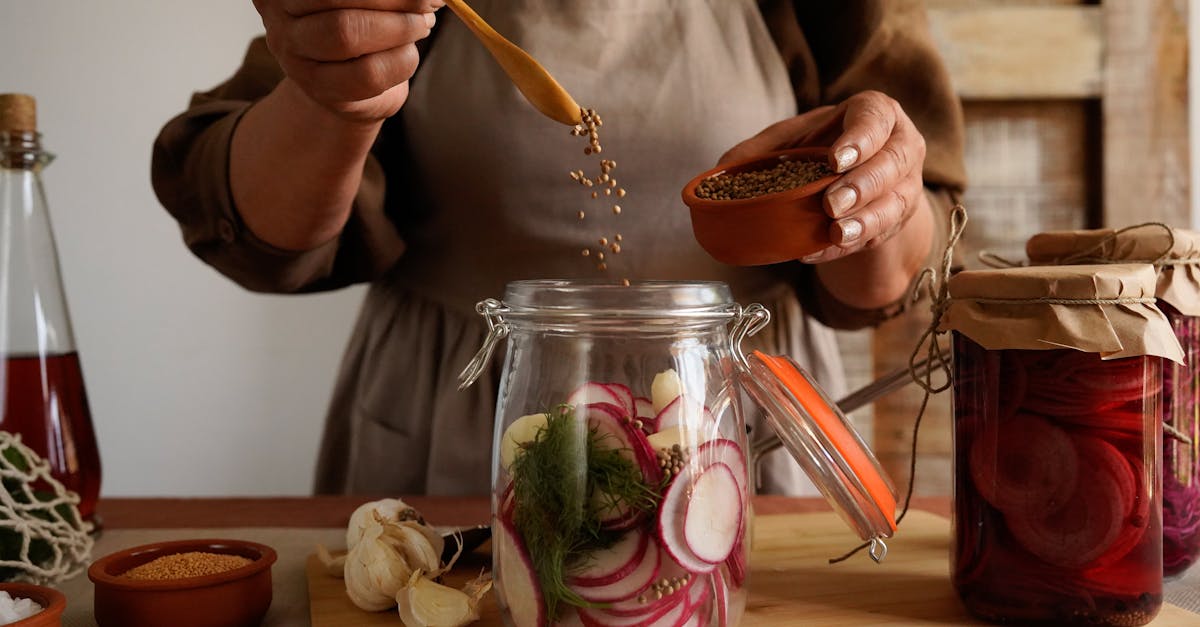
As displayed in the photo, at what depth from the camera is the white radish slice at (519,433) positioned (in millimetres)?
505

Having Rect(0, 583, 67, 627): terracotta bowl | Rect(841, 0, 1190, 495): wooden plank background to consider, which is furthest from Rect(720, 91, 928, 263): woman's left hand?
Rect(841, 0, 1190, 495): wooden plank background

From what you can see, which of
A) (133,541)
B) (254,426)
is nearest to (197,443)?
(254,426)

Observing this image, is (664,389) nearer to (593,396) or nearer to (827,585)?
(593,396)

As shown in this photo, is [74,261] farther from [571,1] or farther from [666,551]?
[666,551]

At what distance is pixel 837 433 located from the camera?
0.51 meters

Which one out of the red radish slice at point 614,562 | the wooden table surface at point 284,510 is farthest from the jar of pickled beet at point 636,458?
the wooden table surface at point 284,510

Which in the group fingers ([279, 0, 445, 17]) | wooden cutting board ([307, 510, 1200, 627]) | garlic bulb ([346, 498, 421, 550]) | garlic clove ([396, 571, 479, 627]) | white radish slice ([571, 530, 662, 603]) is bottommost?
wooden cutting board ([307, 510, 1200, 627])

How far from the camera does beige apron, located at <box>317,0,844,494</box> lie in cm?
93

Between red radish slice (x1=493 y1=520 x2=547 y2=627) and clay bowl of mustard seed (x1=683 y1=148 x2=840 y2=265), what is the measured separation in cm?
21

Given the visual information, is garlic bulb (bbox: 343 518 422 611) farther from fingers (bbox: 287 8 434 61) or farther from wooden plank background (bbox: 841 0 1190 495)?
wooden plank background (bbox: 841 0 1190 495)

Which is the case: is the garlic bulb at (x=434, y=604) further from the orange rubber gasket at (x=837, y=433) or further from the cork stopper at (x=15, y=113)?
the cork stopper at (x=15, y=113)

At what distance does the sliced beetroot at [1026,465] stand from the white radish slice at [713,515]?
0.14m

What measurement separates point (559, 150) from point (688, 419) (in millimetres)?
489

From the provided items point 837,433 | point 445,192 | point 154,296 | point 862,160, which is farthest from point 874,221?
point 154,296
